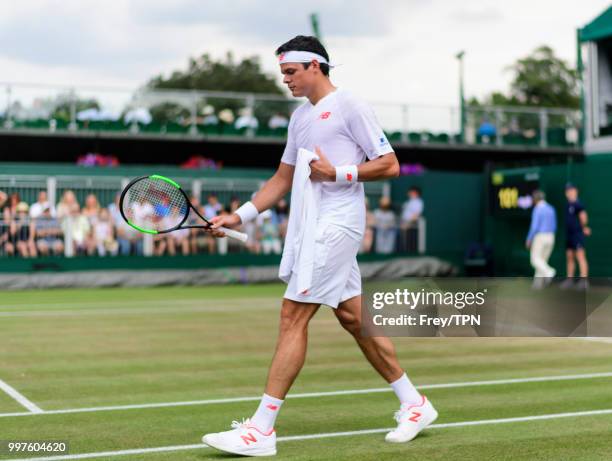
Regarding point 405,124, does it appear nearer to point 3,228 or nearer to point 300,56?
point 3,228

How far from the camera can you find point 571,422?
6875mm

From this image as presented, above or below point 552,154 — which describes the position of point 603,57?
above

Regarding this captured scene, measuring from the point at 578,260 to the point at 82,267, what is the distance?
10.3m

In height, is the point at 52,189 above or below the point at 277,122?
below

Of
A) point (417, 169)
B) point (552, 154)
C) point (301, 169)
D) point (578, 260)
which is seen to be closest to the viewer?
point (301, 169)

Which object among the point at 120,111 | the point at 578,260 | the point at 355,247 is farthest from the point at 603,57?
the point at 355,247

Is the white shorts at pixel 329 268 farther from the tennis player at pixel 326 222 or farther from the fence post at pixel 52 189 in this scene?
the fence post at pixel 52 189

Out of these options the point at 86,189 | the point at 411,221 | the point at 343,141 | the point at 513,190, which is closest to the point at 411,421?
the point at 343,141

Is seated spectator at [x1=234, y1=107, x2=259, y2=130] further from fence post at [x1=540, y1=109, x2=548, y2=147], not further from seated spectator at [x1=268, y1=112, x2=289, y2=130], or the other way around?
fence post at [x1=540, y1=109, x2=548, y2=147]

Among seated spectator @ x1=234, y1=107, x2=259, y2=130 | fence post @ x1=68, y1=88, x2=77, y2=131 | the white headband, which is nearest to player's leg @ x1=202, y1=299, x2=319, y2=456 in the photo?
the white headband

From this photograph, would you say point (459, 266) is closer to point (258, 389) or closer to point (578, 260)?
Answer: point (578, 260)

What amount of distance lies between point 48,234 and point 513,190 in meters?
10.1

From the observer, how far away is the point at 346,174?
19.4 ft

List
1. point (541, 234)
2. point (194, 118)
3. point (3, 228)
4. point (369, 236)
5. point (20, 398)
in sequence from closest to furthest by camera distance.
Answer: point (20, 398)
point (541, 234)
point (3, 228)
point (369, 236)
point (194, 118)
